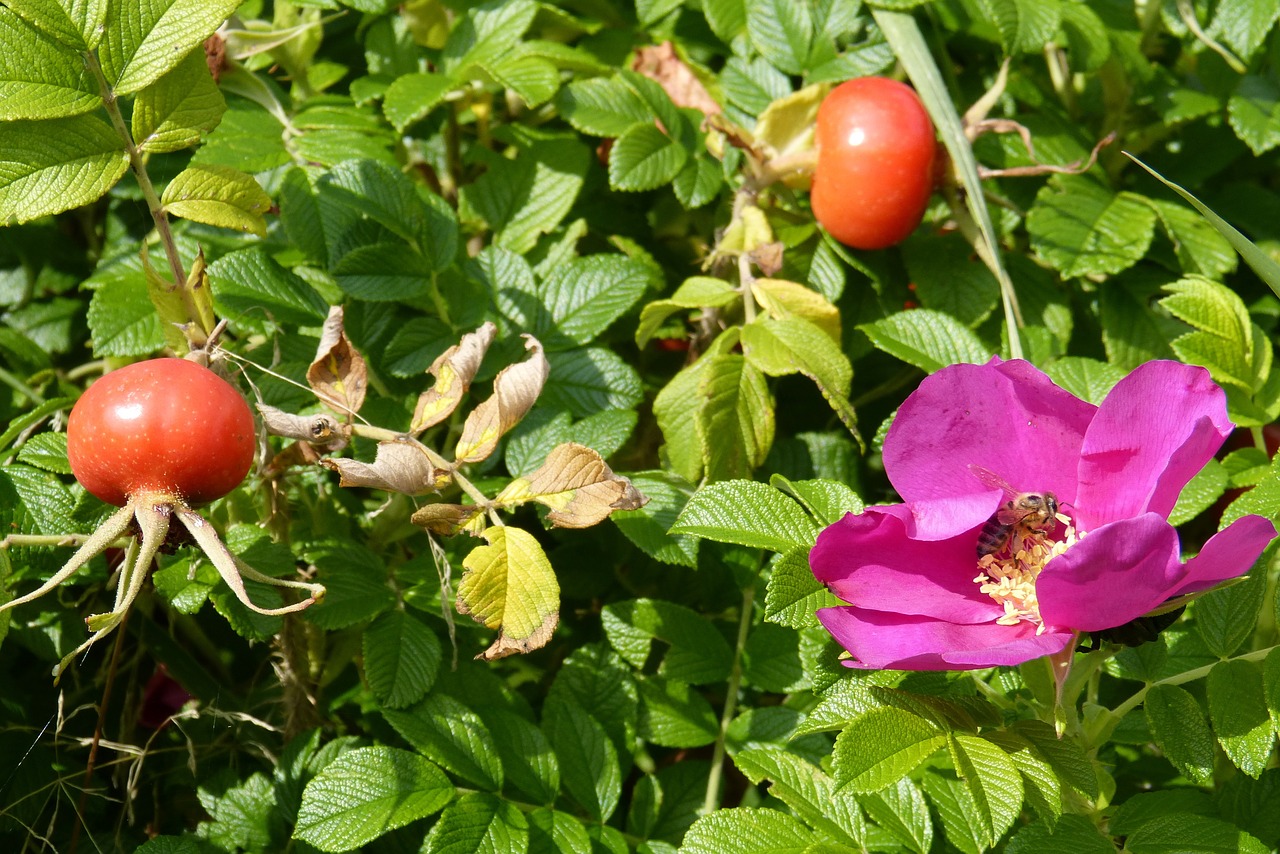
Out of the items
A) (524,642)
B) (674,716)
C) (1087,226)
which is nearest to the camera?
(524,642)

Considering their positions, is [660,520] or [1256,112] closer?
[660,520]

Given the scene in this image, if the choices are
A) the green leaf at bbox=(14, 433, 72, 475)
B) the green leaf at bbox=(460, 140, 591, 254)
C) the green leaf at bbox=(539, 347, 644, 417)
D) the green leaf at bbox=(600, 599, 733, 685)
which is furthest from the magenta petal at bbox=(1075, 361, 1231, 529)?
the green leaf at bbox=(14, 433, 72, 475)

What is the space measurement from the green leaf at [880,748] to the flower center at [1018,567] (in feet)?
0.43

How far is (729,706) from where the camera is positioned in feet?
3.78

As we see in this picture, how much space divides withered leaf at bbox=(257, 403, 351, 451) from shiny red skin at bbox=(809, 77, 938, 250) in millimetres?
643

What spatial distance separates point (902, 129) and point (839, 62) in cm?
21

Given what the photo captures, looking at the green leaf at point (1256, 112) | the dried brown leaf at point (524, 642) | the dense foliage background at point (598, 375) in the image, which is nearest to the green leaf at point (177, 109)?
the dense foliage background at point (598, 375)

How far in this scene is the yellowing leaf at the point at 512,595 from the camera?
3.07ft

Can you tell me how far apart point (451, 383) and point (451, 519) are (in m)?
0.12

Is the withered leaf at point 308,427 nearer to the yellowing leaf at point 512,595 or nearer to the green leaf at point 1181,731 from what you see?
the yellowing leaf at point 512,595

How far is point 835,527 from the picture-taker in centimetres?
79

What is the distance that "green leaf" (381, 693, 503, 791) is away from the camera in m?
1.04

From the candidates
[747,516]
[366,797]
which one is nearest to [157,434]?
[366,797]

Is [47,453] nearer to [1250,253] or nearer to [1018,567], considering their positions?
[1018,567]
